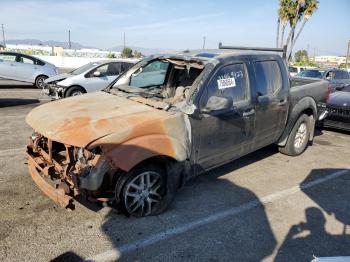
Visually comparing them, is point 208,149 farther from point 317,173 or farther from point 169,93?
point 317,173

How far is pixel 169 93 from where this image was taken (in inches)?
215

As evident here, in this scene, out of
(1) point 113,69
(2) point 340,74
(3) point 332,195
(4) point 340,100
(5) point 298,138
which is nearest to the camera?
(3) point 332,195

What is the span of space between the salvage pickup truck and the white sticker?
0.01 m

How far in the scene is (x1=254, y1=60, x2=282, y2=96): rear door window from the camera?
5141 millimetres

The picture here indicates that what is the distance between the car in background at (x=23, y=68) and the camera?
50.1ft

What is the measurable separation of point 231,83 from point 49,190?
2639 mm

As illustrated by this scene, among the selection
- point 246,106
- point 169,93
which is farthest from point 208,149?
point 169,93

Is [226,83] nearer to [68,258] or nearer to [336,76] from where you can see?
[68,258]

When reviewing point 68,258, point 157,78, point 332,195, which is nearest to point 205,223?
point 68,258

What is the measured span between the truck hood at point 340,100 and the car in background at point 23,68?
11.9m

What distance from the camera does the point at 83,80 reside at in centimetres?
1138

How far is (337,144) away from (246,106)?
13.3 ft

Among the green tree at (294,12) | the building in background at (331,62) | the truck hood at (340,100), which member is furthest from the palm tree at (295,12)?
the truck hood at (340,100)

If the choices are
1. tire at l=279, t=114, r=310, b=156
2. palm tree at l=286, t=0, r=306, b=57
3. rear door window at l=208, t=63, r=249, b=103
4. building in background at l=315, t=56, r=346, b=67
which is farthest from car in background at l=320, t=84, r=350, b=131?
building in background at l=315, t=56, r=346, b=67
